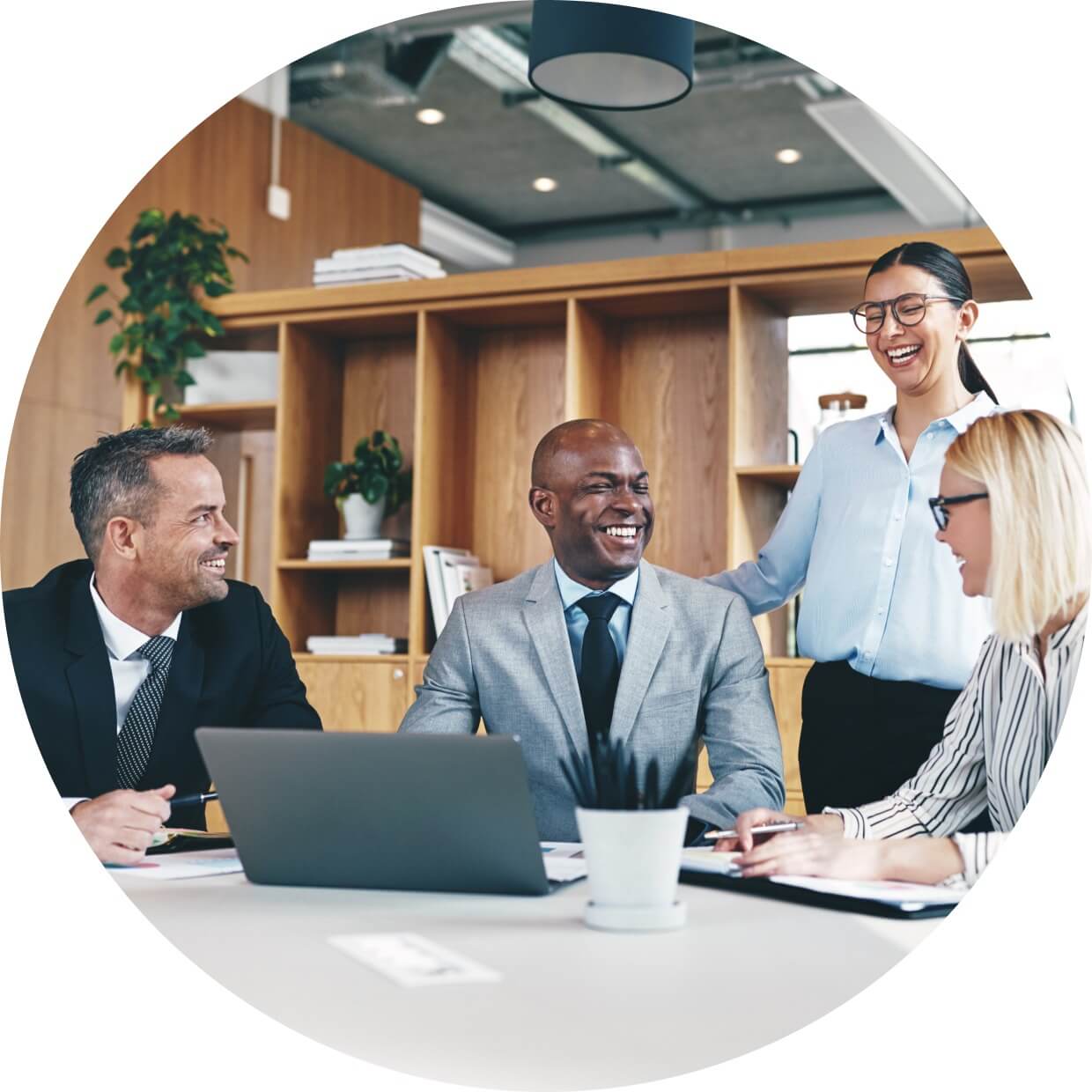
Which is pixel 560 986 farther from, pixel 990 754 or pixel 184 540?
pixel 184 540

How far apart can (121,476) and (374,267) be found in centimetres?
211

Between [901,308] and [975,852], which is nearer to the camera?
[975,852]

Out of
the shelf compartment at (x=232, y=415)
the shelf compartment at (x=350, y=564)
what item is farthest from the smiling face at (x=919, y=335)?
the shelf compartment at (x=232, y=415)

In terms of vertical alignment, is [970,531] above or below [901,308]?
below

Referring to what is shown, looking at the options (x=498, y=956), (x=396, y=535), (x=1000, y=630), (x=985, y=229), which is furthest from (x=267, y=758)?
(x=396, y=535)

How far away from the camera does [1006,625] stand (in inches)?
69.3

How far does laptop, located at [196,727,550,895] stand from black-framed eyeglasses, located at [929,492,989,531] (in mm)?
762

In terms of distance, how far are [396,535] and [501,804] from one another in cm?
322

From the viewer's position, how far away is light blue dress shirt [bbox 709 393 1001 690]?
102 inches

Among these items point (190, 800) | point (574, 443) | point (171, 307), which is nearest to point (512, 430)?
point (171, 307)

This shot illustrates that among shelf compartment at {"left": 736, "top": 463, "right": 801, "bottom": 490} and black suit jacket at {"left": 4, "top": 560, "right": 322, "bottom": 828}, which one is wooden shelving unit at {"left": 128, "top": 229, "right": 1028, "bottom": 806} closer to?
shelf compartment at {"left": 736, "top": 463, "right": 801, "bottom": 490}

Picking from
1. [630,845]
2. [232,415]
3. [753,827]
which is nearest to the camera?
[630,845]

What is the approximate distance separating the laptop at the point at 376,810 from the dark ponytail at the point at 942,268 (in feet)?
5.14

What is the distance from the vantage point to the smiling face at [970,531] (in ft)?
Answer: 5.92
